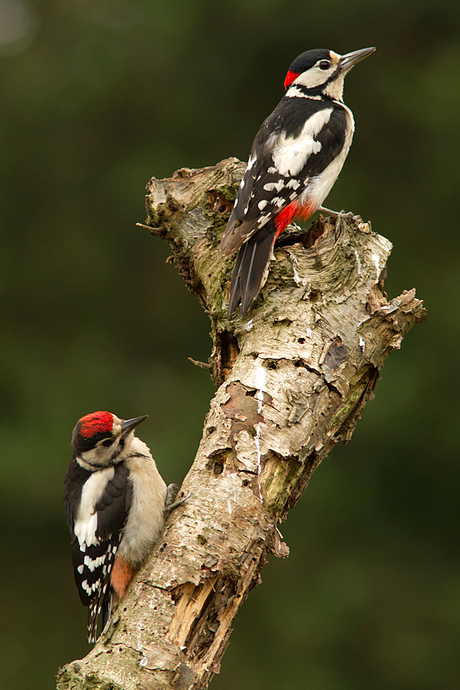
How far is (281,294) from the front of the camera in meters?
2.89

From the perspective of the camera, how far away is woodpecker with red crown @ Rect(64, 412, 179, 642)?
2.74 meters

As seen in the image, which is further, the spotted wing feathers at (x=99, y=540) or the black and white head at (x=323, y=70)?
the black and white head at (x=323, y=70)

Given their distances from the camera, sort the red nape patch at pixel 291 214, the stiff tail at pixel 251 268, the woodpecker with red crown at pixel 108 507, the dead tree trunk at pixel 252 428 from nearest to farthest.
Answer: the dead tree trunk at pixel 252 428 → the woodpecker with red crown at pixel 108 507 → the stiff tail at pixel 251 268 → the red nape patch at pixel 291 214

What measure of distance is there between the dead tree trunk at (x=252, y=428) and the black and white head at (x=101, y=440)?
48cm

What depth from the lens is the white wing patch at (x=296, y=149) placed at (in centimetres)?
325

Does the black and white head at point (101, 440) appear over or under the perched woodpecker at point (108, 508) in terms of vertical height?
over

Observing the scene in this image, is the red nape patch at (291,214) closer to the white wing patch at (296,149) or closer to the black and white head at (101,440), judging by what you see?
the white wing patch at (296,149)

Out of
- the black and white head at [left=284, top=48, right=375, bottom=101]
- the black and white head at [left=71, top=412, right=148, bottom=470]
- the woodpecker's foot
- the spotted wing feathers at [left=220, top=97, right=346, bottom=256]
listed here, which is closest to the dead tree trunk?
the woodpecker's foot

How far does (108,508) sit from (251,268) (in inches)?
45.6

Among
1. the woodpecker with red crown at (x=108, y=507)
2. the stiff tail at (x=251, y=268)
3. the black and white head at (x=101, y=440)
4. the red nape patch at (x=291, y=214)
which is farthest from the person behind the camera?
the red nape patch at (x=291, y=214)

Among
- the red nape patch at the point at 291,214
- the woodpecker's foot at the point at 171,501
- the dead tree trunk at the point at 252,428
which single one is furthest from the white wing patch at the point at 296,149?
the woodpecker's foot at the point at 171,501

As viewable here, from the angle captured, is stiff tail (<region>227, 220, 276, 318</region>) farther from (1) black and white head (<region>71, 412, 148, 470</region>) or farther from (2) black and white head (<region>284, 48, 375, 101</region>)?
(2) black and white head (<region>284, 48, 375, 101</region>)

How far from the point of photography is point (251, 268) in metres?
2.91

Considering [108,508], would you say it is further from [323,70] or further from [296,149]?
[323,70]
